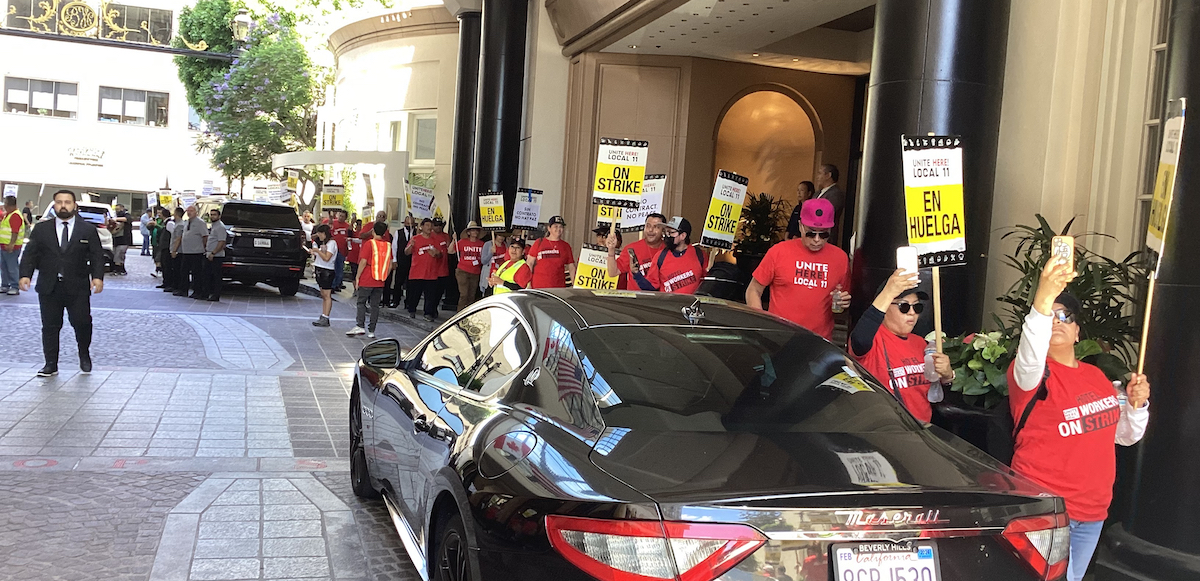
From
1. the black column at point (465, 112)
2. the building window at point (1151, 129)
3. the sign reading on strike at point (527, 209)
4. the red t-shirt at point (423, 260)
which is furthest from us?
the black column at point (465, 112)

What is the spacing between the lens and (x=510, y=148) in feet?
62.6

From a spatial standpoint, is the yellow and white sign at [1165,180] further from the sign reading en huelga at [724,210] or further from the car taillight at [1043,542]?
the sign reading en huelga at [724,210]

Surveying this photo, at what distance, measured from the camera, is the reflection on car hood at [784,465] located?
2.83 metres

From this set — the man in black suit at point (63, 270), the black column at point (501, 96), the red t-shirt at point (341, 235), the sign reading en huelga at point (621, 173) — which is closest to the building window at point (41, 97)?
the red t-shirt at point (341, 235)

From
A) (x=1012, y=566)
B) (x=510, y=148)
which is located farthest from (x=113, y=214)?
(x=1012, y=566)

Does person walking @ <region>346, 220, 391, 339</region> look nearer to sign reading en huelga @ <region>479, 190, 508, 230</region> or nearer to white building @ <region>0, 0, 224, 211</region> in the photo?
sign reading en huelga @ <region>479, 190, 508, 230</region>

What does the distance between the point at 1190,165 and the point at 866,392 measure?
2.06m

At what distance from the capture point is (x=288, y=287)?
66.5 ft

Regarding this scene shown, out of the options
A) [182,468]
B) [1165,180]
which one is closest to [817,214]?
[1165,180]

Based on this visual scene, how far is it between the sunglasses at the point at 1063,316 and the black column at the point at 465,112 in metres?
17.6

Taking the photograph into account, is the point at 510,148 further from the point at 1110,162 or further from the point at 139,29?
the point at 139,29

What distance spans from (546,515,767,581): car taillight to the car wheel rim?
2.95 ft

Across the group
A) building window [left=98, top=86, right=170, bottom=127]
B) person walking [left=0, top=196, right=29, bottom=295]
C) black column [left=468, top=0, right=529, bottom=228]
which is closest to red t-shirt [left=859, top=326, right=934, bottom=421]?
black column [left=468, top=0, right=529, bottom=228]

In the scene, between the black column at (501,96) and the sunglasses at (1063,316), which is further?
the black column at (501,96)
